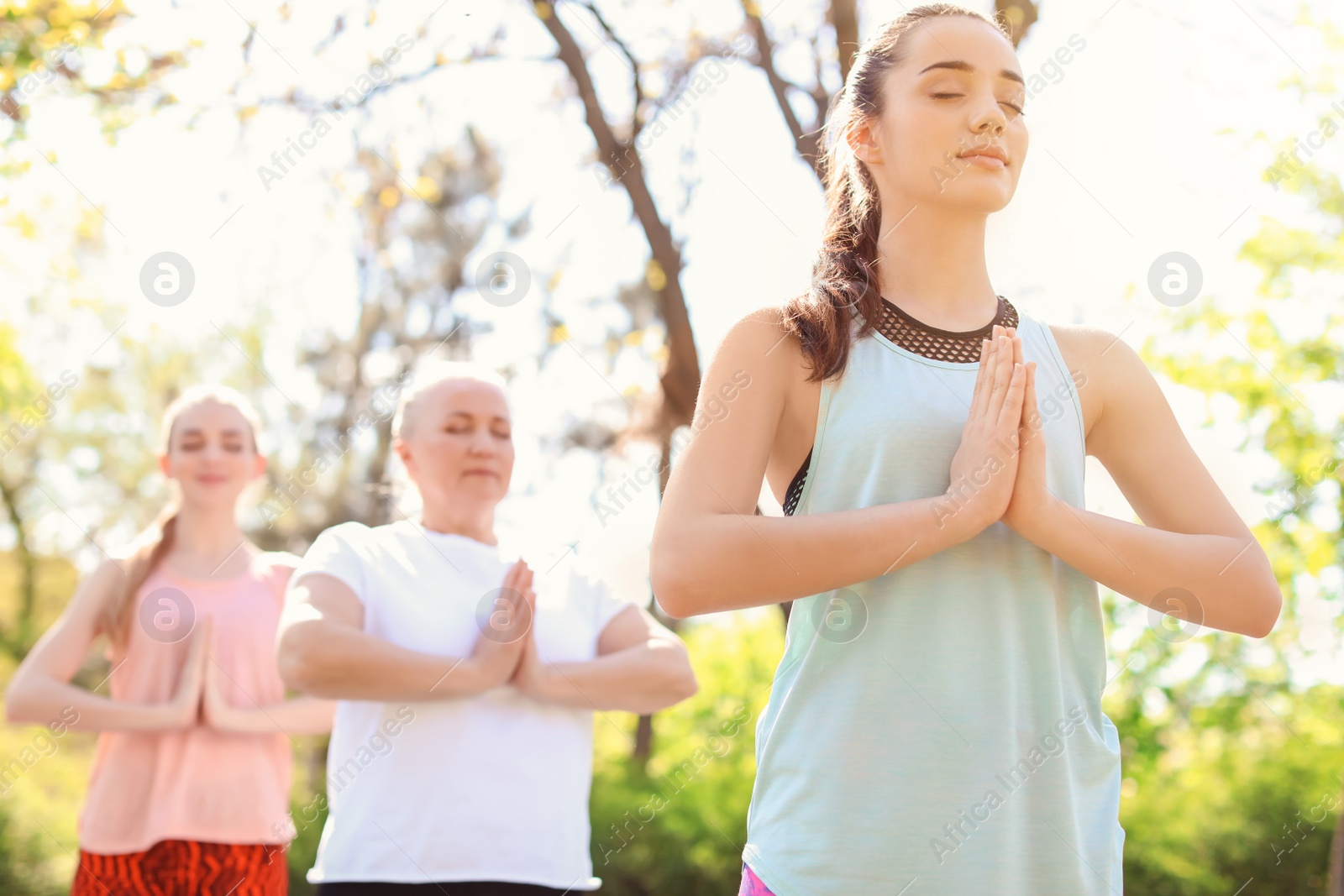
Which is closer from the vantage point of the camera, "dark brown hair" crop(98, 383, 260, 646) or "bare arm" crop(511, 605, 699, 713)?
"bare arm" crop(511, 605, 699, 713)

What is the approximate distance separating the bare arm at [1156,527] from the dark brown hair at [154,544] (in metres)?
2.89

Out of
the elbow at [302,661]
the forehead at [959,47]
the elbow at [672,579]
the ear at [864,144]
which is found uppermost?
the forehead at [959,47]

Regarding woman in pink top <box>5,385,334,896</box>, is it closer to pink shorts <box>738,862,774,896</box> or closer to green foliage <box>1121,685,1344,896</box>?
pink shorts <box>738,862,774,896</box>

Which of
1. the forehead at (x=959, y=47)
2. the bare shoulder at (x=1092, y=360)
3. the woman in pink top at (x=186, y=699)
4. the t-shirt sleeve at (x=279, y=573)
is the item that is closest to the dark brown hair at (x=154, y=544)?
the woman in pink top at (x=186, y=699)

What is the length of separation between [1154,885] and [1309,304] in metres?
4.33

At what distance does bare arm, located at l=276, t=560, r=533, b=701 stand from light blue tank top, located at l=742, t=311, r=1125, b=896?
43.4 inches

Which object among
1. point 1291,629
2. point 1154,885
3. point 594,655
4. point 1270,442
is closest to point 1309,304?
point 1270,442

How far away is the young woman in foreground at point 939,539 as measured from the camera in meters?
1.55

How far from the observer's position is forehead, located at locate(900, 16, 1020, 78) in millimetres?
1805

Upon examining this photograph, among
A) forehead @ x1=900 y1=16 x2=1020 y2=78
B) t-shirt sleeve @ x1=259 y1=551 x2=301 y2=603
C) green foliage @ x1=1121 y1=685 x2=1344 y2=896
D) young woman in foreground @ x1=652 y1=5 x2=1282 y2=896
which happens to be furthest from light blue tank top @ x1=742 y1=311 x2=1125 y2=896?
green foliage @ x1=1121 y1=685 x2=1344 y2=896

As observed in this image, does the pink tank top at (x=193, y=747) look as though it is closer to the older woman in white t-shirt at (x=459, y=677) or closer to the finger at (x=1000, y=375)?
the older woman in white t-shirt at (x=459, y=677)

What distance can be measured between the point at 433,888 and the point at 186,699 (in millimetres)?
1287

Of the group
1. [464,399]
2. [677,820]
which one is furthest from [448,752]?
[677,820]

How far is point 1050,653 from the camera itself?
5.32 ft
